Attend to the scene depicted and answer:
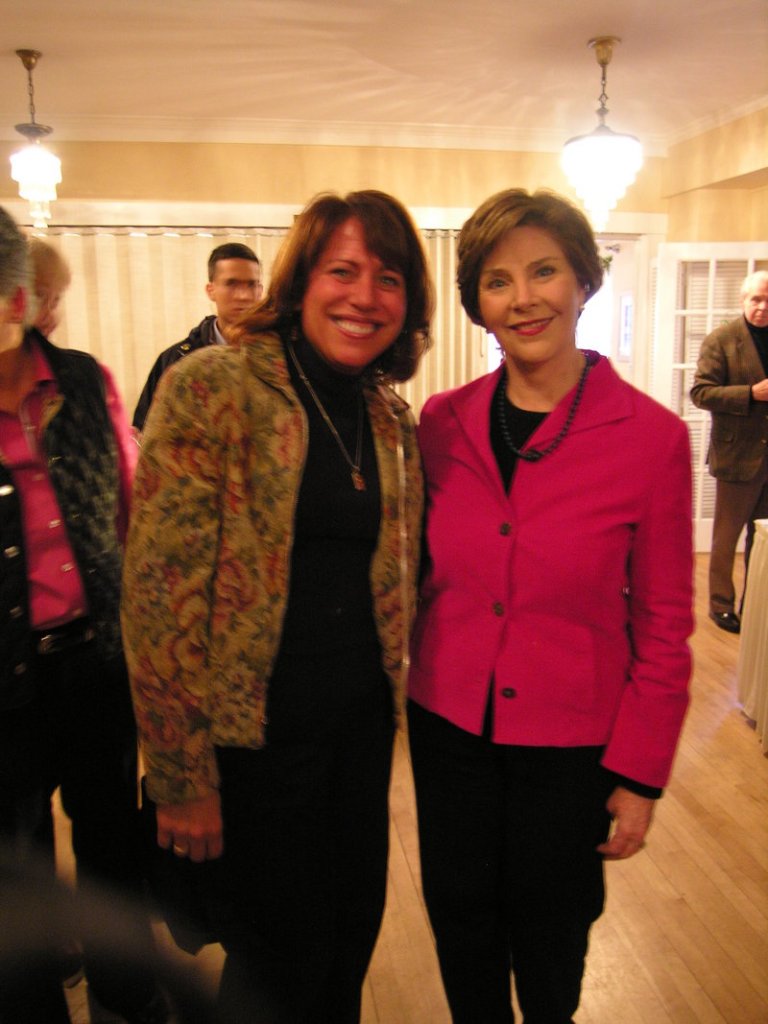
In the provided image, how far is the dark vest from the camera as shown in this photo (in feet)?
3.73

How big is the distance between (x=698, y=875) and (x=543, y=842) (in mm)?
Answer: 1173

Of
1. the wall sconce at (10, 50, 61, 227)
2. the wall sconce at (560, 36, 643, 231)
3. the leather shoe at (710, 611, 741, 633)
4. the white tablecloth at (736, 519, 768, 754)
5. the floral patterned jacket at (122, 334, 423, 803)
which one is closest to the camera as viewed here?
the floral patterned jacket at (122, 334, 423, 803)

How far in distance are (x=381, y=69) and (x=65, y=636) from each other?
343 cm

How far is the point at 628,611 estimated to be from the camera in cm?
121

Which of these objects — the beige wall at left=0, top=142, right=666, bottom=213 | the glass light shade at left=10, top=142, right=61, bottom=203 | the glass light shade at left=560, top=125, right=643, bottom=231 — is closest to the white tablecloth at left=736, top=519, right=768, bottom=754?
the glass light shade at left=560, top=125, right=643, bottom=231

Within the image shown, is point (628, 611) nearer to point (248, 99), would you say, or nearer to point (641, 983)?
point (641, 983)

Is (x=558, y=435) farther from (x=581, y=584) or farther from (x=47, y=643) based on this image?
(x=47, y=643)

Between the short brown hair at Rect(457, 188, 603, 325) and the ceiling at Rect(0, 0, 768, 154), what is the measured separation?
2294 mm

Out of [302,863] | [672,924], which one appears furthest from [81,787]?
[672,924]

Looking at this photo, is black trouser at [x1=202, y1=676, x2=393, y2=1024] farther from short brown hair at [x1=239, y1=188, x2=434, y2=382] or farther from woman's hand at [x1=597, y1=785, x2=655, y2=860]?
short brown hair at [x1=239, y1=188, x2=434, y2=382]

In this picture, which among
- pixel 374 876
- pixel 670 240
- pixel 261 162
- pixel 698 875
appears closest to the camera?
pixel 374 876

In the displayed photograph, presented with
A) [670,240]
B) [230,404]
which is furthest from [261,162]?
[230,404]

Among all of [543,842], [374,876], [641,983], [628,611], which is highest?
[628,611]

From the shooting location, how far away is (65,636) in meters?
1.24
